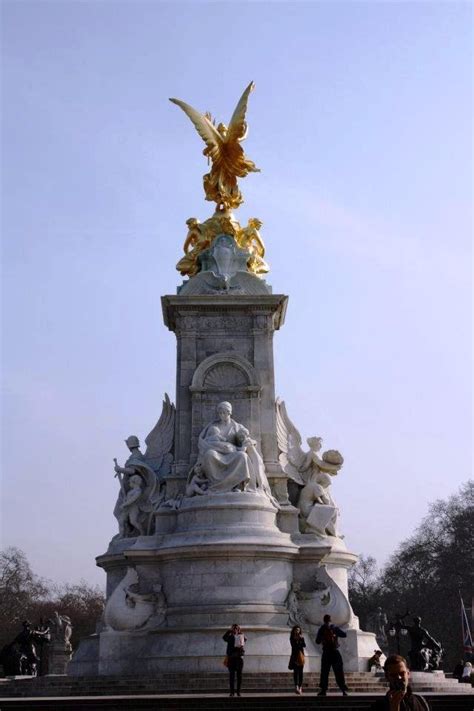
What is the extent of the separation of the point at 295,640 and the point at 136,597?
18.8 feet

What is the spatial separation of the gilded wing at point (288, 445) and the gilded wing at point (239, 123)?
7629 mm

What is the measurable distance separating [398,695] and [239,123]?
22.5 meters

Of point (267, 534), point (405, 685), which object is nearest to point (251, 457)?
point (267, 534)

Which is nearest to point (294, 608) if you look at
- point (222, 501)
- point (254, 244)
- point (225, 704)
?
point (222, 501)

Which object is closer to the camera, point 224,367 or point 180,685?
point 180,685

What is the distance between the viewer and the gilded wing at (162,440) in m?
23.3

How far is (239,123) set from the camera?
25.8 meters

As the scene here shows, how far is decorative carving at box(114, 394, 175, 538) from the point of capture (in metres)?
22.2

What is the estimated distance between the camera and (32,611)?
200 ft

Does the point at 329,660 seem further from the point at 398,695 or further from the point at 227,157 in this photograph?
the point at 227,157

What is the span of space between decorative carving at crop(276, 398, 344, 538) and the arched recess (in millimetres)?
880

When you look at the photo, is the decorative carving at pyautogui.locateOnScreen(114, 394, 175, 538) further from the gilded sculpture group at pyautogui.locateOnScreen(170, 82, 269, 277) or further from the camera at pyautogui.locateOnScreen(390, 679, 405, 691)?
the camera at pyautogui.locateOnScreen(390, 679, 405, 691)

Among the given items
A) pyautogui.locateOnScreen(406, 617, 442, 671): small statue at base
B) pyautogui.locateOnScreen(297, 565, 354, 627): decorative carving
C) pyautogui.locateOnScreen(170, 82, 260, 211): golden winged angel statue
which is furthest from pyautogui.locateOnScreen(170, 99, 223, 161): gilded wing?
pyautogui.locateOnScreen(406, 617, 442, 671): small statue at base

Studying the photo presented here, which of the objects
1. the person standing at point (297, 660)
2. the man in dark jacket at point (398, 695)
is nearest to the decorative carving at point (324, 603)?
the person standing at point (297, 660)
